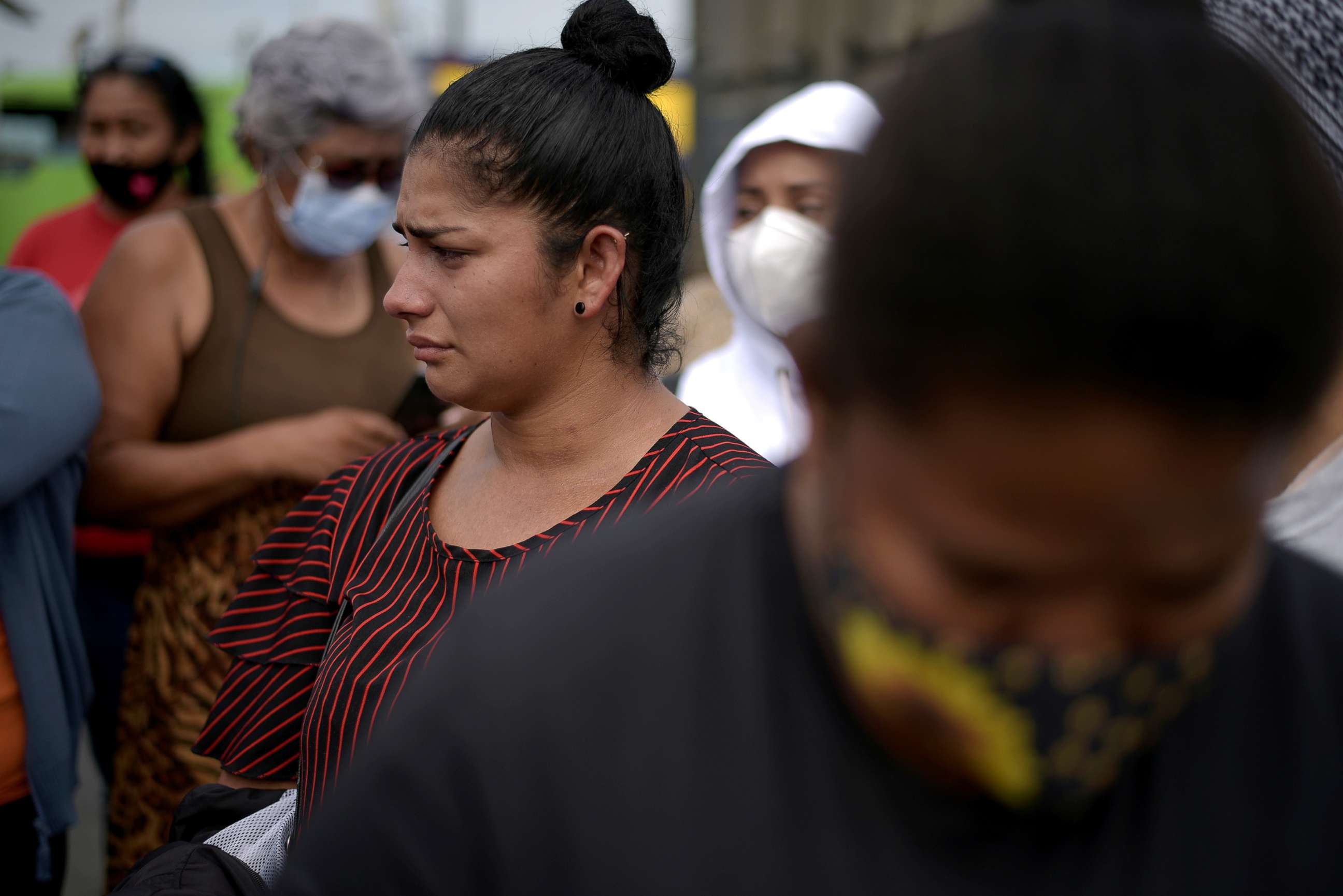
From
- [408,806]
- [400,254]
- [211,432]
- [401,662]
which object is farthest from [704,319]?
[408,806]

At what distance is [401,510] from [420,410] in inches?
32.5

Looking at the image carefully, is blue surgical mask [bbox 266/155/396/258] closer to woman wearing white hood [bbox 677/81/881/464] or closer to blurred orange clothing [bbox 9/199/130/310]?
woman wearing white hood [bbox 677/81/881/464]

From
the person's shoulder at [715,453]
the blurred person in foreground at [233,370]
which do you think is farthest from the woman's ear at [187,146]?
the person's shoulder at [715,453]

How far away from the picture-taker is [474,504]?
195 centimetres

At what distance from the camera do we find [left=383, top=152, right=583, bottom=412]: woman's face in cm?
193

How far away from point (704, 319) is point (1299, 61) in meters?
2.84

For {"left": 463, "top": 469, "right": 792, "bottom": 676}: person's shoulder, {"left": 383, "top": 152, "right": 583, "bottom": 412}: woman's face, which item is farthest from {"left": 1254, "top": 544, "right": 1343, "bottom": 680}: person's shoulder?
{"left": 383, "top": 152, "right": 583, "bottom": 412}: woman's face

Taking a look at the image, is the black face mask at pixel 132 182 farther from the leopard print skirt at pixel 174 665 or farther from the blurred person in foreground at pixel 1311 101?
the blurred person in foreground at pixel 1311 101

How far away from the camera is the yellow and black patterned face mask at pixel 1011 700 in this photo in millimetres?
698

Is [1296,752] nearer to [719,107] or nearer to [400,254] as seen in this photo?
[400,254]

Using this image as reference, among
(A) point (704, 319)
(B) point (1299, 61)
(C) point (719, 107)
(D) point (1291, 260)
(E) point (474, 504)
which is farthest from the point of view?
(C) point (719, 107)

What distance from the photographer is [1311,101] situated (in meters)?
1.46

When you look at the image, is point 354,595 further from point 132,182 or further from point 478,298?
point 132,182

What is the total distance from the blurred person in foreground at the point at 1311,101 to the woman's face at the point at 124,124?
345cm
